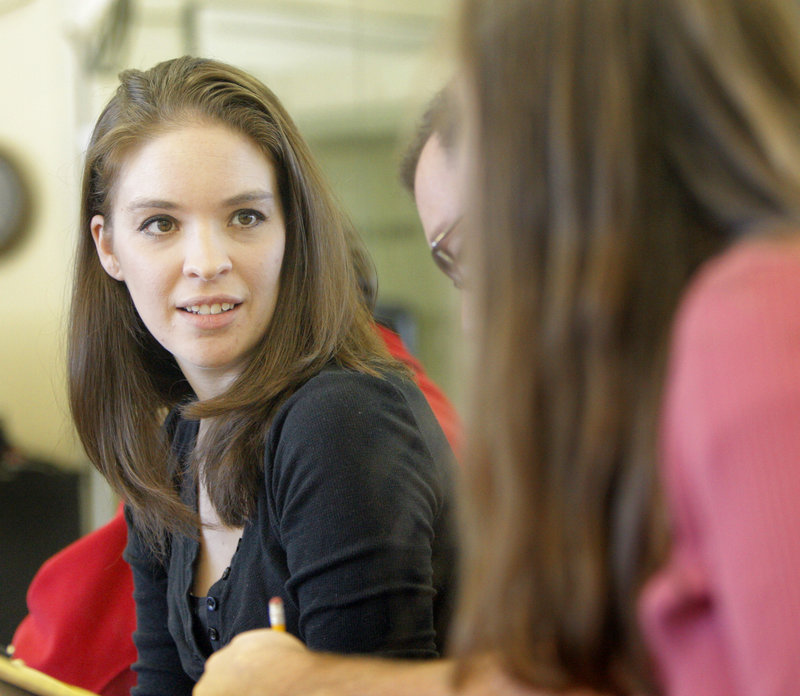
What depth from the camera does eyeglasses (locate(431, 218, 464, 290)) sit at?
1011 millimetres

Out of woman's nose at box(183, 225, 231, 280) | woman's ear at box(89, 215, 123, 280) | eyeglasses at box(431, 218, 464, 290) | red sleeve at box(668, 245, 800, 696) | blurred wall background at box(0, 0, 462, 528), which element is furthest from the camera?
blurred wall background at box(0, 0, 462, 528)

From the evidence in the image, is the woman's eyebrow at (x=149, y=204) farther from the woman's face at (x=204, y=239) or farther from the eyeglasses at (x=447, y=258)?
the eyeglasses at (x=447, y=258)

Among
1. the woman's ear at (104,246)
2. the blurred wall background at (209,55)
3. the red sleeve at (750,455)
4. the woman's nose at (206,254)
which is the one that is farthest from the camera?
the blurred wall background at (209,55)

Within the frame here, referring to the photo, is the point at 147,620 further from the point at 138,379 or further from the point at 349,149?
the point at 349,149

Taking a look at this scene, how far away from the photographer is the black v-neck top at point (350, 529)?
1023 mm

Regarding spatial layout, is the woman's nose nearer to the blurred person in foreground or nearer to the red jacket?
the red jacket

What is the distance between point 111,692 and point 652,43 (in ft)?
4.36

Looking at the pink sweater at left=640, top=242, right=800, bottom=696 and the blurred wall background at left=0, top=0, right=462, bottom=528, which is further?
the blurred wall background at left=0, top=0, right=462, bottom=528

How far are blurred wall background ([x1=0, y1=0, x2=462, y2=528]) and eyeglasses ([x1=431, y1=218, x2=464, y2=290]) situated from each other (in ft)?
8.23

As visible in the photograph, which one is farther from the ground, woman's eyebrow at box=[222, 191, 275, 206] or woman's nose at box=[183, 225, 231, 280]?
woman's eyebrow at box=[222, 191, 275, 206]

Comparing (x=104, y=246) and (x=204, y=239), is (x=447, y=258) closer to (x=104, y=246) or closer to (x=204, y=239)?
(x=204, y=239)

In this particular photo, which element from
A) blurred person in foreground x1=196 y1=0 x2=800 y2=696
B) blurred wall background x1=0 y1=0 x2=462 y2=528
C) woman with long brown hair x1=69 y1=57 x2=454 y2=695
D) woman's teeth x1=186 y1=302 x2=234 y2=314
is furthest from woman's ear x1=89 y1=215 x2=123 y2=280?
blurred wall background x1=0 y1=0 x2=462 y2=528

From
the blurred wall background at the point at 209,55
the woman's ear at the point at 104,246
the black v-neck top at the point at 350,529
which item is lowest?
the black v-neck top at the point at 350,529

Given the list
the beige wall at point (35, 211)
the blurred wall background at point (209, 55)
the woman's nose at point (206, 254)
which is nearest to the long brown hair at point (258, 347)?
the woman's nose at point (206, 254)
